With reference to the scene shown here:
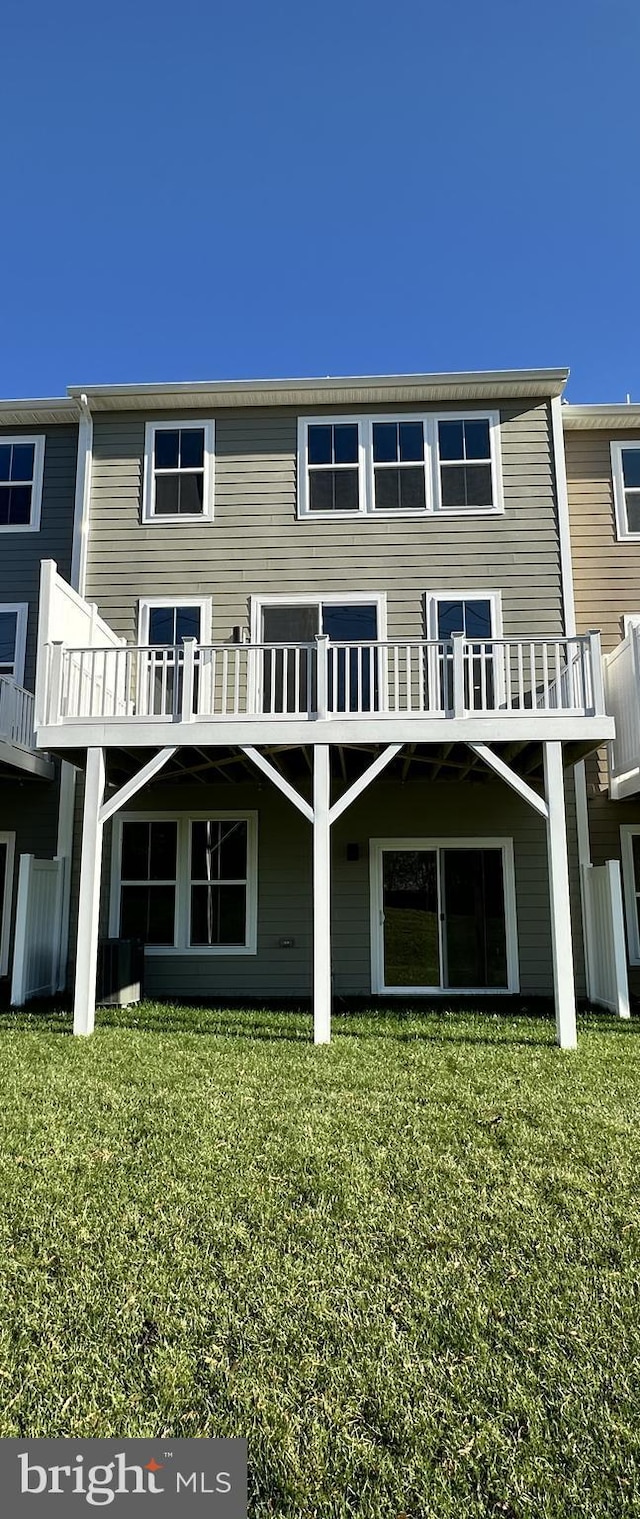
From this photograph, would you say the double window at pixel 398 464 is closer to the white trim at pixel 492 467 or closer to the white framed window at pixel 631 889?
the white trim at pixel 492 467

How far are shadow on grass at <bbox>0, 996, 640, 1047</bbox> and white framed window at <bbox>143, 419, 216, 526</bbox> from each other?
6.59 meters

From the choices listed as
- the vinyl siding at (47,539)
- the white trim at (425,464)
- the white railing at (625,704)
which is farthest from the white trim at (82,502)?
the white railing at (625,704)

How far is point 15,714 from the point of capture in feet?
34.0

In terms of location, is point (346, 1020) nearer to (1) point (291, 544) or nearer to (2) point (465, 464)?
(1) point (291, 544)

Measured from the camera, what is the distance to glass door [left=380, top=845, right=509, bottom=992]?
1077 cm

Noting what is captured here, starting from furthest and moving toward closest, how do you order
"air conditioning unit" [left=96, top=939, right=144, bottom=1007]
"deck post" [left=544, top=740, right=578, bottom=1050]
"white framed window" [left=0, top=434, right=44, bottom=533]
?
"white framed window" [left=0, top=434, right=44, bottom=533], "air conditioning unit" [left=96, top=939, right=144, bottom=1007], "deck post" [left=544, top=740, right=578, bottom=1050]

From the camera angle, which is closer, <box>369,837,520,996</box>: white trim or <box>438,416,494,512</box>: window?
<box>369,837,520,996</box>: white trim

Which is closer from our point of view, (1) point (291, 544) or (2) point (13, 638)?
(1) point (291, 544)

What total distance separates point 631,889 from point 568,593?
13.0 feet

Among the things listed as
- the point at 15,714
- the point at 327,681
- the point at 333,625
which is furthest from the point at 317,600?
the point at 15,714

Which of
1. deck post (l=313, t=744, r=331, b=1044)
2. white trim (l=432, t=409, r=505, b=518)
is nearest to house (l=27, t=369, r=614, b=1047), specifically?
white trim (l=432, t=409, r=505, b=518)

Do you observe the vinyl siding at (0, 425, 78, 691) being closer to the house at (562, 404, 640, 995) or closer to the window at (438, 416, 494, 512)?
the window at (438, 416, 494, 512)

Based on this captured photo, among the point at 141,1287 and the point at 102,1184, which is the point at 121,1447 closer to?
the point at 141,1287

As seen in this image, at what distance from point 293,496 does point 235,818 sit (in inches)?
178
